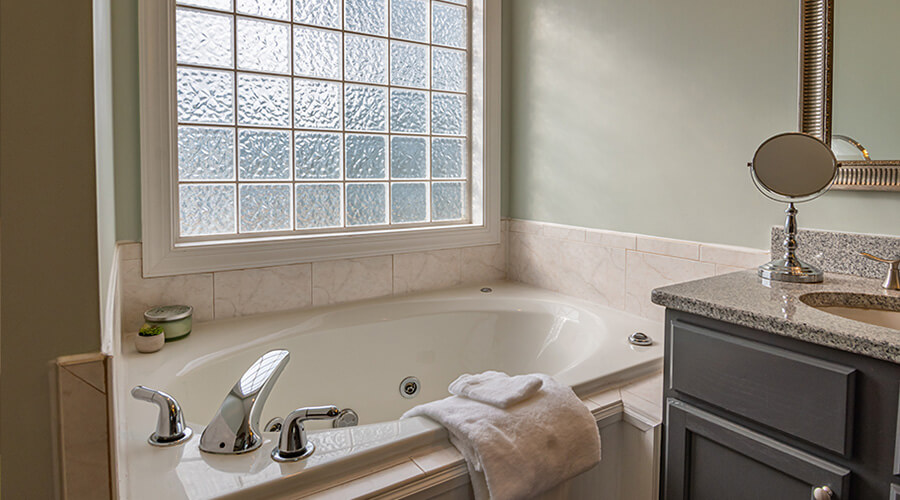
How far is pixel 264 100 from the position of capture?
2.24 meters

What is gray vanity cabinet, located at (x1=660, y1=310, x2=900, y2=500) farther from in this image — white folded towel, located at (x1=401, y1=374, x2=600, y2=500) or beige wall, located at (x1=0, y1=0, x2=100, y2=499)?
beige wall, located at (x1=0, y1=0, x2=100, y2=499)

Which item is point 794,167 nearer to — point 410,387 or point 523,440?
point 523,440

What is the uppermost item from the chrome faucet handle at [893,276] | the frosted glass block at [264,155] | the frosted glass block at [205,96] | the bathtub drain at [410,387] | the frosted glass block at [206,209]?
the frosted glass block at [205,96]

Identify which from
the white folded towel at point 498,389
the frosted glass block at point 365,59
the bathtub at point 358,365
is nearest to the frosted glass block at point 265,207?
the bathtub at point 358,365

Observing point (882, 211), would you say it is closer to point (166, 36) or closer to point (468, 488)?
point (468, 488)

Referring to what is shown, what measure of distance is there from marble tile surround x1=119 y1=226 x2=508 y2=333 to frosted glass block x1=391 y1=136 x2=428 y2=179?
39 centimetres

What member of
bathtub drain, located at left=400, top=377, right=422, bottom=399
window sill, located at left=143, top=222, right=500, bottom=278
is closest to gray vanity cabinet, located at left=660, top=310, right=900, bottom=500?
bathtub drain, located at left=400, top=377, right=422, bottom=399

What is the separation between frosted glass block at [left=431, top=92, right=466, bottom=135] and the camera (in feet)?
8.90

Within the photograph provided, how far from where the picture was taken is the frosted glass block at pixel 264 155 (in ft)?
7.27

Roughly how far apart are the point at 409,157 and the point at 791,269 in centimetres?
168

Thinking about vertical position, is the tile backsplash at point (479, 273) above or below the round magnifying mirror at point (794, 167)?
below

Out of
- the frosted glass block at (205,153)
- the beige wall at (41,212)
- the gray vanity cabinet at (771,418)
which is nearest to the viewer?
the beige wall at (41,212)

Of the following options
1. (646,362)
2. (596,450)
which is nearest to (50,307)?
(596,450)

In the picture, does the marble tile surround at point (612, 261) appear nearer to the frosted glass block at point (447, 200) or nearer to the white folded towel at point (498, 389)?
the frosted glass block at point (447, 200)
